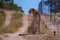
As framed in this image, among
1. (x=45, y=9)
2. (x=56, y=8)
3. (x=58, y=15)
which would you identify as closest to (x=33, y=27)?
(x=56, y=8)

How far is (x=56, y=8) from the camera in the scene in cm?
915

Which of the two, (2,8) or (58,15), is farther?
(2,8)

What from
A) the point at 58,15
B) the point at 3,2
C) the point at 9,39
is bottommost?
the point at 9,39

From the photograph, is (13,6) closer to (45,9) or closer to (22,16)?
(22,16)

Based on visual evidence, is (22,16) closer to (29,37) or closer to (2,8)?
(2,8)

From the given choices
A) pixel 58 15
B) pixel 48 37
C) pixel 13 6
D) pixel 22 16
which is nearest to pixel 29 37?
pixel 48 37

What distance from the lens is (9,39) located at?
254 inches

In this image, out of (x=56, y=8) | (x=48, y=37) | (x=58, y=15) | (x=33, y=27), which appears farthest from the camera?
(x=58, y=15)

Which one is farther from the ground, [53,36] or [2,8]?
[2,8]

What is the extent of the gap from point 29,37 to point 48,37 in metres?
0.58

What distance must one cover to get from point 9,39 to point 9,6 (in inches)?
488

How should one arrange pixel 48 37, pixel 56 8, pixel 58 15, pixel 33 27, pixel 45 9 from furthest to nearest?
1. pixel 58 15
2. pixel 45 9
3. pixel 56 8
4. pixel 33 27
5. pixel 48 37

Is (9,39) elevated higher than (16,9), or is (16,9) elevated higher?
(16,9)

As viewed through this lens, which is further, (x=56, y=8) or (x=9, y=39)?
(x=56, y=8)
